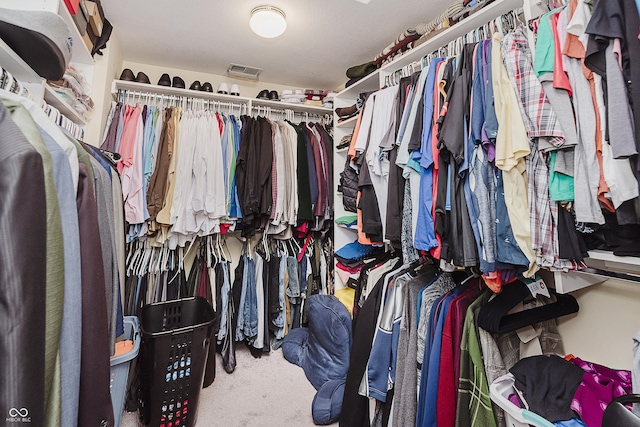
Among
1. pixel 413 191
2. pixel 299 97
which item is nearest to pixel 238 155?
pixel 299 97

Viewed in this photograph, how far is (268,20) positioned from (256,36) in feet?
1.15

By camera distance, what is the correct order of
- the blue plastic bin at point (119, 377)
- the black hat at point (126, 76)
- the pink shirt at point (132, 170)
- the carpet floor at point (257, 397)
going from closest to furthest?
the blue plastic bin at point (119, 377)
the carpet floor at point (257, 397)
the pink shirt at point (132, 170)
the black hat at point (126, 76)

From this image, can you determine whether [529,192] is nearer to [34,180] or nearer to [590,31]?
[590,31]

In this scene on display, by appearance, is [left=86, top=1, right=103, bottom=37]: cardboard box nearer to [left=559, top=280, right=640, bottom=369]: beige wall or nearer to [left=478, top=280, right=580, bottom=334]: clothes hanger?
[left=478, top=280, right=580, bottom=334]: clothes hanger

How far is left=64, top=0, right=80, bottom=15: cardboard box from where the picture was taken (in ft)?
4.16

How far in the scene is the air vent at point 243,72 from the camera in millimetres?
2426

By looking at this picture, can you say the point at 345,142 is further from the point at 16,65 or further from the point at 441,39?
the point at 16,65

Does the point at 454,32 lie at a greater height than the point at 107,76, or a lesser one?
greater

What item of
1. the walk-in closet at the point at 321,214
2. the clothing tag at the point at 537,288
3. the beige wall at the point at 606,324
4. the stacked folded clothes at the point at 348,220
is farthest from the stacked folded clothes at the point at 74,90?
the beige wall at the point at 606,324

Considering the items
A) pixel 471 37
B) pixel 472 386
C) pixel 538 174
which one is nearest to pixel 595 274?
pixel 538 174

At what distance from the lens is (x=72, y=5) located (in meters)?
1.30

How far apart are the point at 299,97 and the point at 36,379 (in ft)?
8.07

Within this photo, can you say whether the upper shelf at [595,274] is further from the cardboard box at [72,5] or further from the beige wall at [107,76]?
the beige wall at [107,76]

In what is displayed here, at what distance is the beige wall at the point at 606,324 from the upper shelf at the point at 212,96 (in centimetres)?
213
